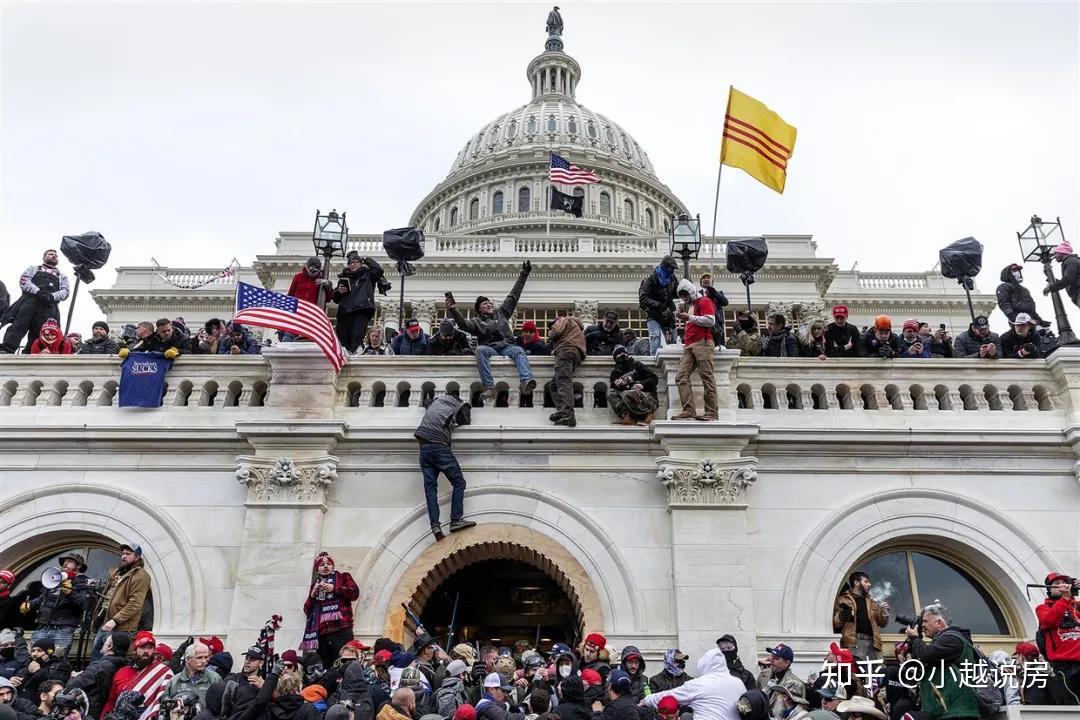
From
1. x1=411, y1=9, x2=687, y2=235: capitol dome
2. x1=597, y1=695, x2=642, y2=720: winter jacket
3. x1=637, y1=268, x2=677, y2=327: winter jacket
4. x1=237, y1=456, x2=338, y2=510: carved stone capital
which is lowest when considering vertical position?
x1=597, y1=695, x2=642, y2=720: winter jacket

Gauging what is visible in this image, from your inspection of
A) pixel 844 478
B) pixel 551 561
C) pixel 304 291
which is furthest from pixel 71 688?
pixel 844 478

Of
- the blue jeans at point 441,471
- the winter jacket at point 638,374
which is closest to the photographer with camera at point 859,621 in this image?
the winter jacket at point 638,374

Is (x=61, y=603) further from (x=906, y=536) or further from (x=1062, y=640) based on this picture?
(x=1062, y=640)

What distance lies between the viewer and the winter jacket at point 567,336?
1288 cm

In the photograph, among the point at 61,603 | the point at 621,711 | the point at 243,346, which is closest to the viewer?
the point at 621,711

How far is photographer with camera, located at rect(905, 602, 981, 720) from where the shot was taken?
27.2 feet

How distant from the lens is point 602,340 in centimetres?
1434

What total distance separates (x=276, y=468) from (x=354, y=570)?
181 cm

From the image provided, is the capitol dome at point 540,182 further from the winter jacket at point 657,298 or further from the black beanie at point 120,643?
the black beanie at point 120,643

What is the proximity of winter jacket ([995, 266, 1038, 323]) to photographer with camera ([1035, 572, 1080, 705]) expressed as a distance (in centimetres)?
645

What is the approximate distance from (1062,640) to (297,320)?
1040 centimetres

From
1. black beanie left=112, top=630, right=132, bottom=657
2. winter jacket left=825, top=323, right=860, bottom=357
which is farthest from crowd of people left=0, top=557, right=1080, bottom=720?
winter jacket left=825, top=323, right=860, bottom=357

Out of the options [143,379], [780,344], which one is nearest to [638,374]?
[780,344]

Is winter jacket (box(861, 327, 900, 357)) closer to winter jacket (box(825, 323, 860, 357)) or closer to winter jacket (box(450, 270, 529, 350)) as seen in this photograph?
winter jacket (box(825, 323, 860, 357))
